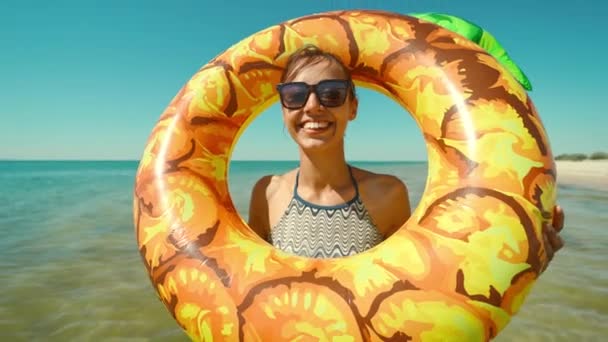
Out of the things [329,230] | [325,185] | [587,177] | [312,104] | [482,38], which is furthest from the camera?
[587,177]

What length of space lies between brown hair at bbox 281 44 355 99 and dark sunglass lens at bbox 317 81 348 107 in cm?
13

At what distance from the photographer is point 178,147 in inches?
69.8

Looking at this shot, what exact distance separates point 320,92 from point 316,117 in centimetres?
9

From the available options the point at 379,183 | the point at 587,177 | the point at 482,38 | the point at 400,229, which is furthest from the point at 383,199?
the point at 587,177

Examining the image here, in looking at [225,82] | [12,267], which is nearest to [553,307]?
[225,82]

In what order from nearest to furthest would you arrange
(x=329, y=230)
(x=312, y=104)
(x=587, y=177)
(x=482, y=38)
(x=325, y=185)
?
(x=312, y=104) < (x=329, y=230) < (x=325, y=185) < (x=482, y=38) < (x=587, y=177)

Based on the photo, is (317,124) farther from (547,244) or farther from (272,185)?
(547,244)

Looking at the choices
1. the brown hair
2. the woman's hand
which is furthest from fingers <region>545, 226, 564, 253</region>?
the brown hair

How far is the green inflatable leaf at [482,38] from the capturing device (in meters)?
2.01

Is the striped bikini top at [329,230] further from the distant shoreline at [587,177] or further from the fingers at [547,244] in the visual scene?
the distant shoreline at [587,177]

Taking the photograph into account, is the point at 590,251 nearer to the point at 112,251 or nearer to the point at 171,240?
the point at 171,240

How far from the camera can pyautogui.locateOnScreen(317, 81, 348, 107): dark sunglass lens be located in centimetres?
158

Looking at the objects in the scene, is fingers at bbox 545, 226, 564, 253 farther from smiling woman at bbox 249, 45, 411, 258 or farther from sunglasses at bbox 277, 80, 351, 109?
sunglasses at bbox 277, 80, 351, 109

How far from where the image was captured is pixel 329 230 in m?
1.67
